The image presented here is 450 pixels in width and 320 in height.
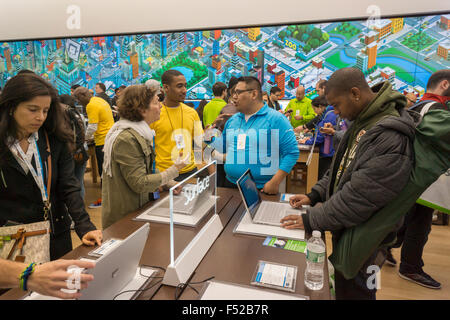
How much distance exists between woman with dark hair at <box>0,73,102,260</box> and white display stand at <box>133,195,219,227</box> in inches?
12.7

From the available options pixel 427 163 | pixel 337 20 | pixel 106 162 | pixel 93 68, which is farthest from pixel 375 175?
pixel 93 68

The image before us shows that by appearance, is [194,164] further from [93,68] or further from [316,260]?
[93,68]

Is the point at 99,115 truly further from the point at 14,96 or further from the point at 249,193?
the point at 249,193

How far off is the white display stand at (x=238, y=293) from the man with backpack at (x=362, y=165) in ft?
1.53

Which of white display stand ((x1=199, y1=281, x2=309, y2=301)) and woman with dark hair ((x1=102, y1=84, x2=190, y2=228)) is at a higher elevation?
woman with dark hair ((x1=102, y1=84, x2=190, y2=228))

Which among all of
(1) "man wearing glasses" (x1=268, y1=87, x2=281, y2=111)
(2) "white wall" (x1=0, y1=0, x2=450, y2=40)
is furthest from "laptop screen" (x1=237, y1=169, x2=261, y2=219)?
(1) "man wearing glasses" (x1=268, y1=87, x2=281, y2=111)

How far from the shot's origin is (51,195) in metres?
1.46

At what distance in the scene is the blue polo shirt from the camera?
89.9 inches

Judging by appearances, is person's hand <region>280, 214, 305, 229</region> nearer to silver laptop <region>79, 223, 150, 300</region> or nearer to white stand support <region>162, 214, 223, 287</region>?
white stand support <region>162, 214, 223, 287</region>

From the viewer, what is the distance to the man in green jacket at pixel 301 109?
17.3ft

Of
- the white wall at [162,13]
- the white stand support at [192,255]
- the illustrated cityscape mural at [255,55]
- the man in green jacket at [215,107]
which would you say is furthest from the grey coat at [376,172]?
the illustrated cityscape mural at [255,55]

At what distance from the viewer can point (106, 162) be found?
1.77 metres

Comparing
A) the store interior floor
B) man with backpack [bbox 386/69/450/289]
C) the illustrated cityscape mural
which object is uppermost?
the illustrated cityscape mural

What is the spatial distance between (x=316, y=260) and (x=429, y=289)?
6.52ft
